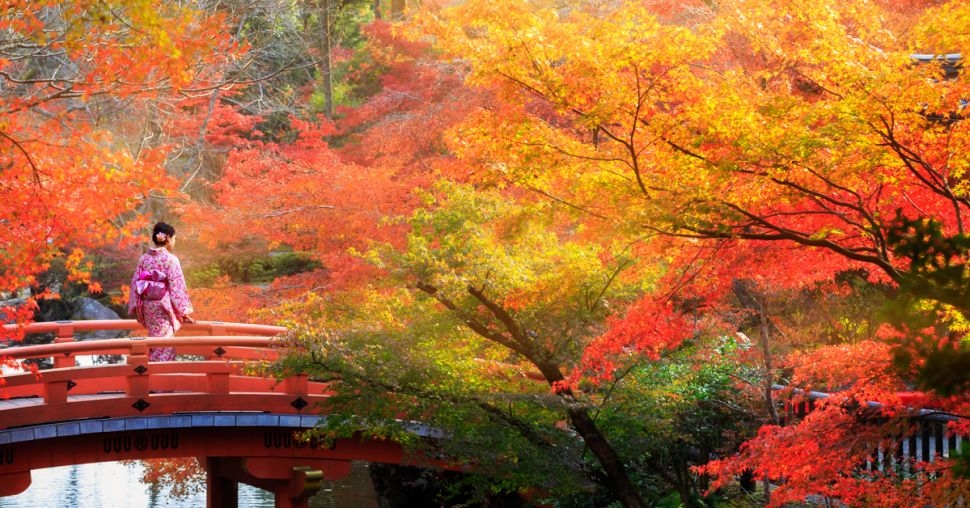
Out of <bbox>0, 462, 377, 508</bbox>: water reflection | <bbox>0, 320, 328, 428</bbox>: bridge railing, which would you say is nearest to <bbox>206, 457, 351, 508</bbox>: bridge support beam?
<bbox>0, 320, 328, 428</bbox>: bridge railing

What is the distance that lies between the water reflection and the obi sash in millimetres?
6810

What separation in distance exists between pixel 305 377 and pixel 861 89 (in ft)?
20.8

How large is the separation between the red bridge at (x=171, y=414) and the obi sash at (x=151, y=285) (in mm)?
553

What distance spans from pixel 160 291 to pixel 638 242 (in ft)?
16.4

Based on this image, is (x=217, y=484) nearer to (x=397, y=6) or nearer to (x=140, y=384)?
(x=140, y=384)

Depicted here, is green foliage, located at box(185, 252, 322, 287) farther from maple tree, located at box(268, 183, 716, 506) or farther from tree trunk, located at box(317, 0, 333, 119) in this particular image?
maple tree, located at box(268, 183, 716, 506)

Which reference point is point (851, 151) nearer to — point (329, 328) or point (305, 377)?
point (329, 328)

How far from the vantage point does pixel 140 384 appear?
9.71 meters

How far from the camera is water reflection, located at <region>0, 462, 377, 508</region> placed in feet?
52.6

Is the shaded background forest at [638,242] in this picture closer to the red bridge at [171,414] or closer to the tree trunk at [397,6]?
the red bridge at [171,414]

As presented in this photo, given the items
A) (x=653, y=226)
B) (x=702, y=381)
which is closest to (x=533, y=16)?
(x=653, y=226)

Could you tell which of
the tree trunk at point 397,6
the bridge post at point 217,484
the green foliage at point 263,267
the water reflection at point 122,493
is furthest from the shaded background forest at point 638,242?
the tree trunk at point 397,6

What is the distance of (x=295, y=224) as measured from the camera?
579 inches

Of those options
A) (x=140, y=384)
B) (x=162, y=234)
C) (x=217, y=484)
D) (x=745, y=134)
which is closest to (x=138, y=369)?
(x=140, y=384)
